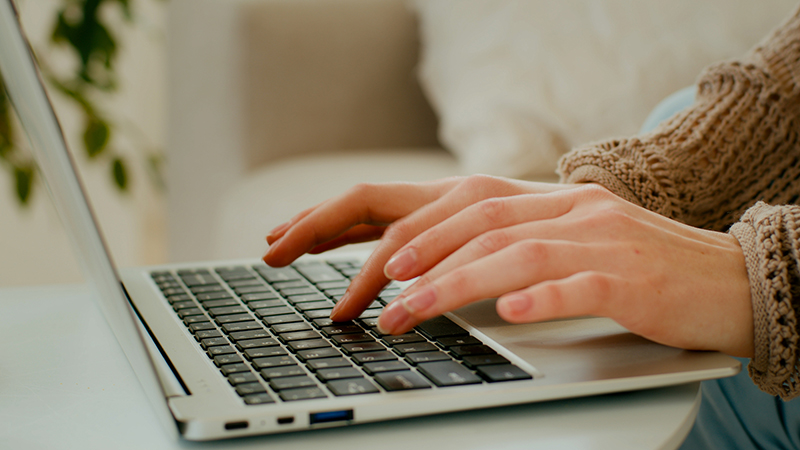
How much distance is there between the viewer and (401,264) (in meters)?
0.41

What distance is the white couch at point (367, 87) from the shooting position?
1.00 meters

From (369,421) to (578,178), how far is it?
0.33 metres

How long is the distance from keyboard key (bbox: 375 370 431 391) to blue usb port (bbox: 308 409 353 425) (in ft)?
0.08

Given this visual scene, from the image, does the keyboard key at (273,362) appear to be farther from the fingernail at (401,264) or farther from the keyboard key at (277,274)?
the keyboard key at (277,274)

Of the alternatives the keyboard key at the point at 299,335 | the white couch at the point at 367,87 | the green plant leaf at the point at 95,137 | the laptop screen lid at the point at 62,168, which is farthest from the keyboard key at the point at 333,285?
the green plant leaf at the point at 95,137

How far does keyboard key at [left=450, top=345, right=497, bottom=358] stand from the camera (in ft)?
1.18

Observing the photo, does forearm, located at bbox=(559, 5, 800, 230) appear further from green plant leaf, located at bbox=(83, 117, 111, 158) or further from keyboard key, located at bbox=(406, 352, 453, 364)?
green plant leaf, located at bbox=(83, 117, 111, 158)

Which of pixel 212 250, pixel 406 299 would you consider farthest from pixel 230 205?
pixel 406 299

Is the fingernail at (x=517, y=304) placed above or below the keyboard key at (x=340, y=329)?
above

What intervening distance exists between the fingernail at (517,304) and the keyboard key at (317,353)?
0.09 m

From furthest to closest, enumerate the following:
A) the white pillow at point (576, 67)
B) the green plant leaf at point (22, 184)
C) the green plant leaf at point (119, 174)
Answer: the green plant leaf at point (119, 174) → the green plant leaf at point (22, 184) → the white pillow at point (576, 67)

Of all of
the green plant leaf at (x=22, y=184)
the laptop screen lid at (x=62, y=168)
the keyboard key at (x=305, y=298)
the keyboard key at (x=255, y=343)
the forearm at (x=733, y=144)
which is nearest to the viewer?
the laptop screen lid at (x=62, y=168)

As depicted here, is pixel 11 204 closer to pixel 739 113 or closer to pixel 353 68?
pixel 353 68

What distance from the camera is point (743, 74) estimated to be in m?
0.62
